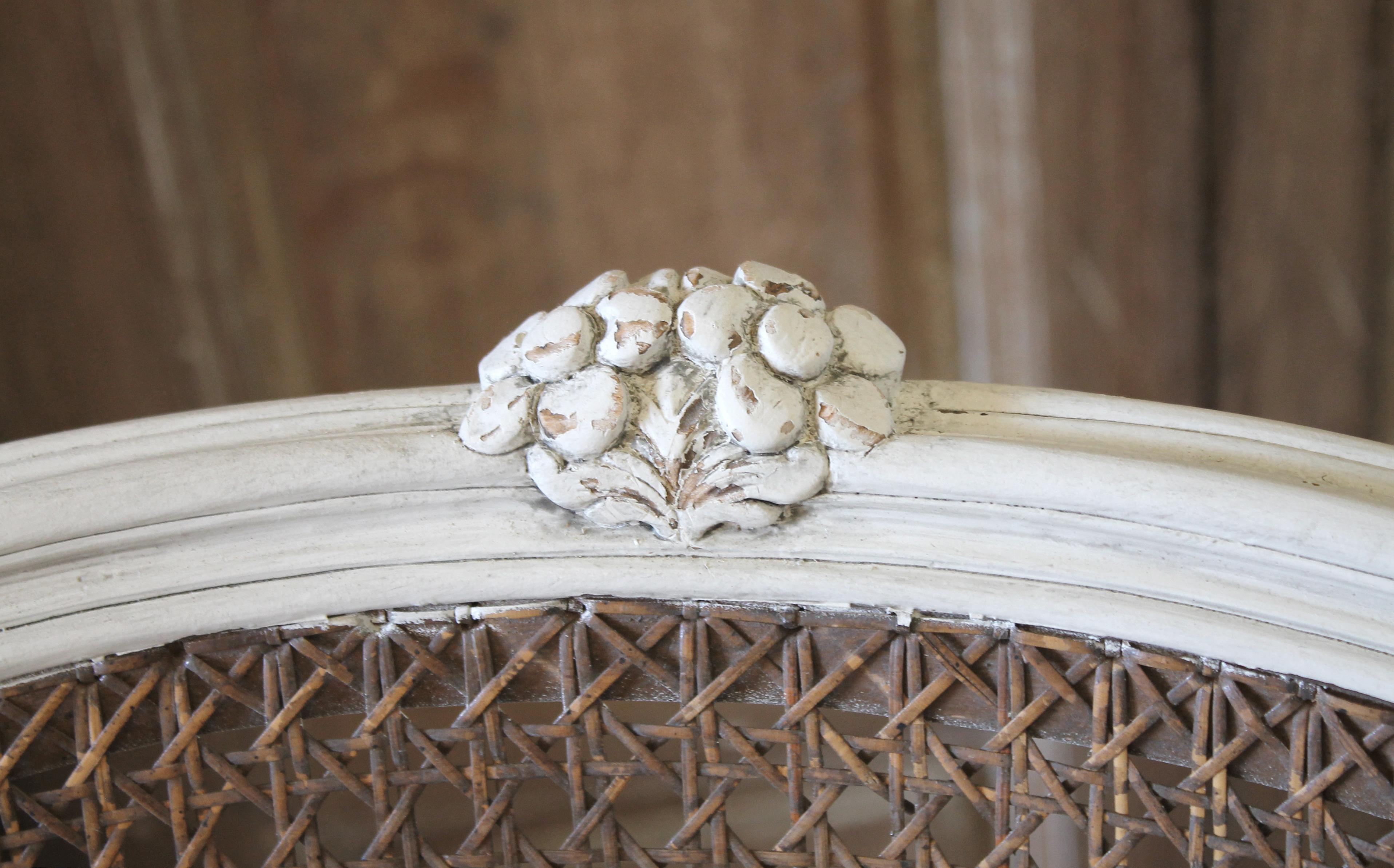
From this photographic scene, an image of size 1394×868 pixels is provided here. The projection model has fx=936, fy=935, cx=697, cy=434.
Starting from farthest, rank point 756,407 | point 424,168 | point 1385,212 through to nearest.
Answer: point 424,168 < point 1385,212 < point 756,407

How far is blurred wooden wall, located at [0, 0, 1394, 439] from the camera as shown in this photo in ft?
2.88

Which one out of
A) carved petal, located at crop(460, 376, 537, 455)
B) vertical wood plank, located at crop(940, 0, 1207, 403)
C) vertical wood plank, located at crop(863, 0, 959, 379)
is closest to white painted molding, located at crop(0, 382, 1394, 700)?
carved petal, located at crop(460, 376, 537, 455)

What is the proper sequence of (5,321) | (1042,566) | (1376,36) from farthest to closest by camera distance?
(5,321), (1376,36), (1042,566)

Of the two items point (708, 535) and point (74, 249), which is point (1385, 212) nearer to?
point (708, 535)

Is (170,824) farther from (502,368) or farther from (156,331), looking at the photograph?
(156,331)

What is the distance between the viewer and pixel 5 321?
0.94 m

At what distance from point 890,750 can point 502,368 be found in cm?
19

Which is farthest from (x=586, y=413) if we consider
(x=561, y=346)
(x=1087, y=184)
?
(x=1087, y=184)

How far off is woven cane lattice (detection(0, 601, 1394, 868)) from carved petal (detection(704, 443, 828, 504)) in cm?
4

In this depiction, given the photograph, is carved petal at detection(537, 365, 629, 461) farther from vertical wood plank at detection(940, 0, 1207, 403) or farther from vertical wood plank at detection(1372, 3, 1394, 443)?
vertical wood plank at detection(1372, 3, 1394, 443)

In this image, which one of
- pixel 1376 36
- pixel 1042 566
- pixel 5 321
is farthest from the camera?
pixel 5 321

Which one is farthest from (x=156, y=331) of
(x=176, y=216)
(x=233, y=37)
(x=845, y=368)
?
(x=845, y=368)

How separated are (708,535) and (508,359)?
9 cm

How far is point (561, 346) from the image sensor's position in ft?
1.02
